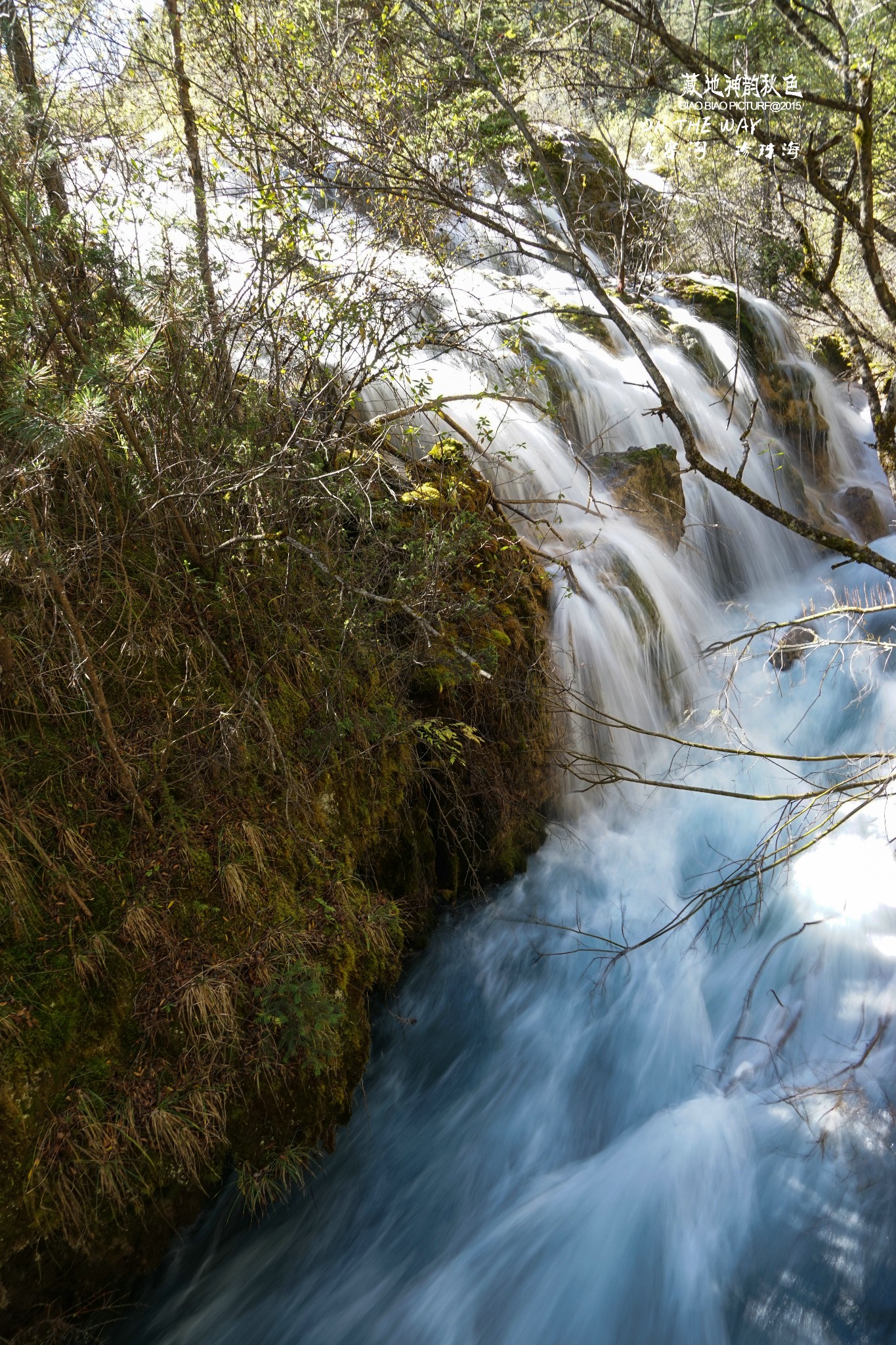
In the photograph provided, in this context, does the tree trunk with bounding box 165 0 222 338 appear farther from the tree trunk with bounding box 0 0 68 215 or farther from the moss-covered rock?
the moss-covered rock

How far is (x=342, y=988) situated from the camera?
3.70 m

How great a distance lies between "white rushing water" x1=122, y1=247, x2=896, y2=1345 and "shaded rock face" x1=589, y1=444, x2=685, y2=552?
3.05 feet

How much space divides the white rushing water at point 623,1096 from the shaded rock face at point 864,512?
4.63 m

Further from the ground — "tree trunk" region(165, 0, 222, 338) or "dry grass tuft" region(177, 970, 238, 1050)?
"tree trunk" region(165, 0, 222, 338)

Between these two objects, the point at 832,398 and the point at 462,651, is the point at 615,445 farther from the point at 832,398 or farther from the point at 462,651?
the point at 832,398

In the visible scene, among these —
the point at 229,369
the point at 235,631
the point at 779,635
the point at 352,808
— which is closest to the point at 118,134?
the point at 229,369

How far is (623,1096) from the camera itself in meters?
4.16

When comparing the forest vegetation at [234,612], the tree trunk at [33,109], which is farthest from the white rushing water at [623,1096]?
the tree trunk at [33,109]

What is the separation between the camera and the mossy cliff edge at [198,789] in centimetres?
284

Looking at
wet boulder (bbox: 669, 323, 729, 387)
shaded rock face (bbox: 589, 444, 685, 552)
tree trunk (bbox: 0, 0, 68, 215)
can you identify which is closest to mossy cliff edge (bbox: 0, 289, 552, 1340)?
tree trunk (bbox: 0, 0, 68, 215)

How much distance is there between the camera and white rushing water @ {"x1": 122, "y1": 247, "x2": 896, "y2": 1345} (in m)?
3.25

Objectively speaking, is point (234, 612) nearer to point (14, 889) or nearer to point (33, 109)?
point (14, 889)

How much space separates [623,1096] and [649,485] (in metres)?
5.50

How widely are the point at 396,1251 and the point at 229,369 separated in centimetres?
417
